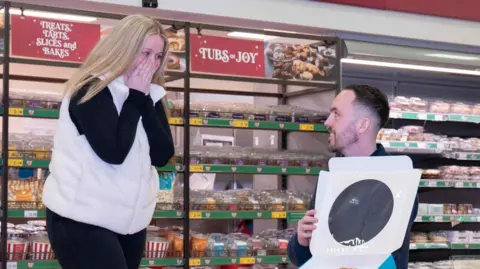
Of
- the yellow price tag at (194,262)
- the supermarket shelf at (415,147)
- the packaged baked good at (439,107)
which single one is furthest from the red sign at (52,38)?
the packaged baked good at (439,107)

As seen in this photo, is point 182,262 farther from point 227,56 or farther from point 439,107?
point 439,107

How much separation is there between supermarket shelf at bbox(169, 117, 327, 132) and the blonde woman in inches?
86.9

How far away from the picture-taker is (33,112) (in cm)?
462

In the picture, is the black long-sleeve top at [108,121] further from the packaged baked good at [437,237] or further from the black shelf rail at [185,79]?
the packaged baked good at [437,237]

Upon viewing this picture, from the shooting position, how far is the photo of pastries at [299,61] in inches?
214

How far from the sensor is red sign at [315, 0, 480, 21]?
587 cm

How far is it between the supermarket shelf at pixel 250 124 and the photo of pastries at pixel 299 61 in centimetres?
35

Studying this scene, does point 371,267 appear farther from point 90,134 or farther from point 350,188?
point 90,134

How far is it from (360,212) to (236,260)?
3.00m

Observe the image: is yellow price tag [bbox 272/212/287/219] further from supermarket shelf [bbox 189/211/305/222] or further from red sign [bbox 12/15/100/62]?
red sign [bbox 12/15/100/62]

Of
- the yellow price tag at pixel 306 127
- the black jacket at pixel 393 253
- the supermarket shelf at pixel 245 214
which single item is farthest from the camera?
the yellow price tag at pixel 306 127

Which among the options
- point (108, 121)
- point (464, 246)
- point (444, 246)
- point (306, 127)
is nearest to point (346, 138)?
point (108, 121)

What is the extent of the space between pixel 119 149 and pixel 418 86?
4767mm

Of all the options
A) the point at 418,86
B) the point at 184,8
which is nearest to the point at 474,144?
the point at 418,86
